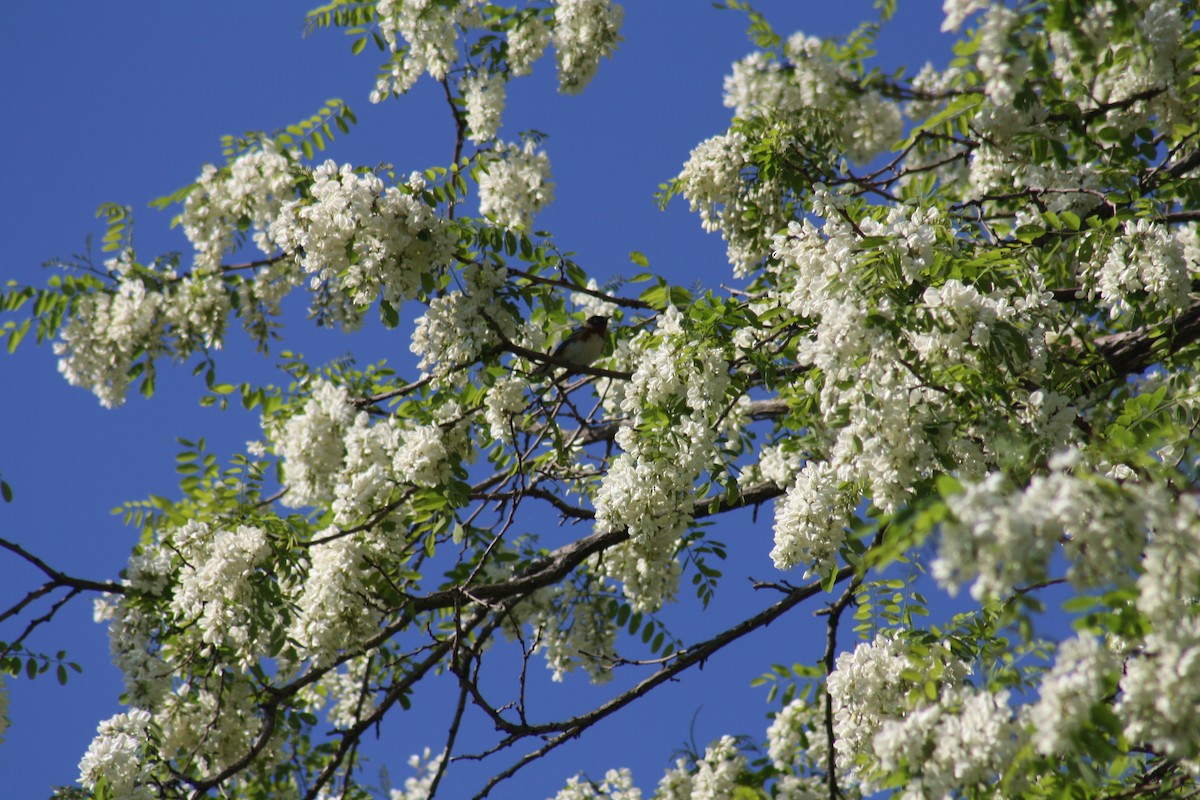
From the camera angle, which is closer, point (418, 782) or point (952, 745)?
point (952, 745)

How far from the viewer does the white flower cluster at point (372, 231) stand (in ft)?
13.2

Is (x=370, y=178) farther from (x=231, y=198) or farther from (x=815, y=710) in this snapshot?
(x=815, y=710)

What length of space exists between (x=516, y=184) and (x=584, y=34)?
45.2 inches

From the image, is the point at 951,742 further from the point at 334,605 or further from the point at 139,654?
the point at 139,654

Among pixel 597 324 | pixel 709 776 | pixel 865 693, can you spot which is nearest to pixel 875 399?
pixel 865 693

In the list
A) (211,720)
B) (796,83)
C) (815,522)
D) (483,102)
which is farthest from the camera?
(483,102)

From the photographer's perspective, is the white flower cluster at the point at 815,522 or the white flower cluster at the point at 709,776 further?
the white flower cluster at the point at 709,776

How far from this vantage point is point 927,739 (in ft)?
9.17

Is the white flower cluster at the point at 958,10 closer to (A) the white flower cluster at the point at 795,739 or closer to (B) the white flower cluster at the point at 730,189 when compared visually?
(B) the white flower cluster at the point at 730,189

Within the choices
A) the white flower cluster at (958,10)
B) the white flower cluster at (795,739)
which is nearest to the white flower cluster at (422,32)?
the white flower cluster at (958,10)

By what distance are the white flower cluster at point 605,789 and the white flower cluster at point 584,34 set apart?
16.3ft

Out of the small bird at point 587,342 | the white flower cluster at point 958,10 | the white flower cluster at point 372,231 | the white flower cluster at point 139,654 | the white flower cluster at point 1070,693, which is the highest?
the small bird at point 587,342

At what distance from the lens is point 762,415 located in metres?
6.44

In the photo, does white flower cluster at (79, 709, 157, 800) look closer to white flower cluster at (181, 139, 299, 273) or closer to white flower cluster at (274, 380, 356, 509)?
white flower cluster at (274, 380, 356, 509)
